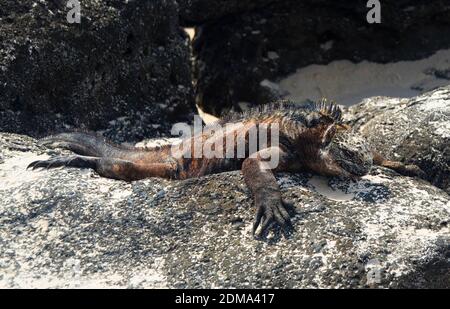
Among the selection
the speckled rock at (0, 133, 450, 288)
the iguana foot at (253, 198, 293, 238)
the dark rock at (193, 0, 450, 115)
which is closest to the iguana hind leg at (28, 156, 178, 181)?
the speckled rock at (0, 133, 450, 288)

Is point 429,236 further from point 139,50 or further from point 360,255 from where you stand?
point 139,50

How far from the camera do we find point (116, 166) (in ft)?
14.4

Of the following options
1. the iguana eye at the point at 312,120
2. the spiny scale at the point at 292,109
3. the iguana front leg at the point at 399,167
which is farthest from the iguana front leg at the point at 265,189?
the iguana front leg at the point at 399,167

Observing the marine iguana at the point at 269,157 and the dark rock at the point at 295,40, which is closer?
the marine iguana at the point at 269,157

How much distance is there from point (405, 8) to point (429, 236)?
4.06 m

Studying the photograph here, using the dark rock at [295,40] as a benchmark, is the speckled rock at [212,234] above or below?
below

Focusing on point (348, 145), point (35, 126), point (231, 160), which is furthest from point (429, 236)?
point (35, 126)

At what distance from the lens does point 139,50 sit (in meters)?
5.64

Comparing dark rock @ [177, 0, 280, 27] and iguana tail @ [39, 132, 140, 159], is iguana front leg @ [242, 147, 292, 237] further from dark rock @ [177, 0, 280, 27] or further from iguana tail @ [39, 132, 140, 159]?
dark rock @ [177, 0, 280, 27]

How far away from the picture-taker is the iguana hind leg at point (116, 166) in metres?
4.19

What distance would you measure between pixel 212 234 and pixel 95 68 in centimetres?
231

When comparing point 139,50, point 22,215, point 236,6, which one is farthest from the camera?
point 236,6

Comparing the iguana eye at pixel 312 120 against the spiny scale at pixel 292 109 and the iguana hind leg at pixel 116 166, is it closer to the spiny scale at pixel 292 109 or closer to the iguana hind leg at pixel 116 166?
the spiny scale at pixel 292 109

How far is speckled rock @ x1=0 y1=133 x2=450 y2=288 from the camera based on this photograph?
3287 mm
